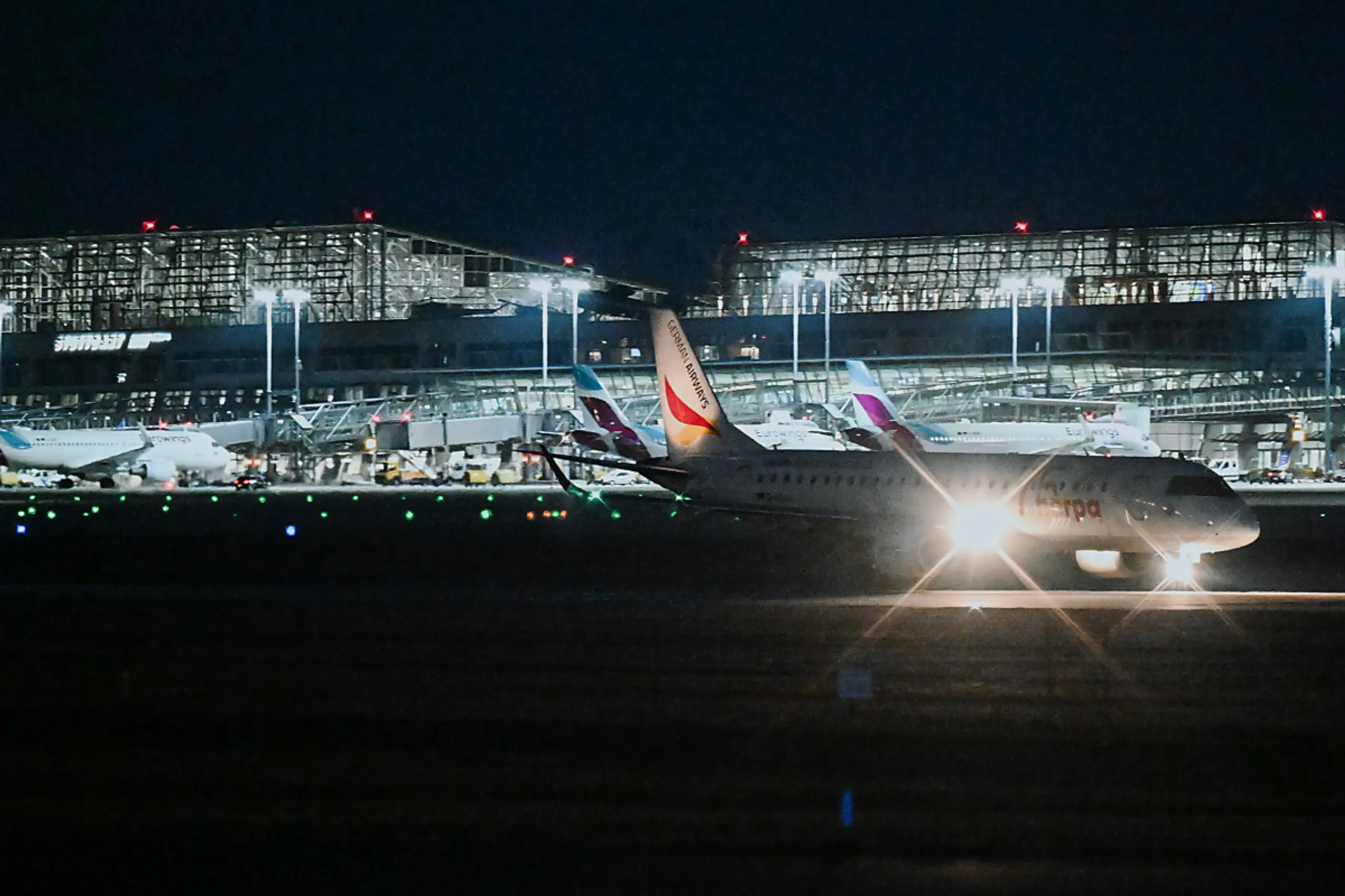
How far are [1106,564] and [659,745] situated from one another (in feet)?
74.4

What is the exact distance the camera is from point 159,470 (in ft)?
319

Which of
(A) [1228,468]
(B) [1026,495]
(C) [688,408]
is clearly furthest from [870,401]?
(B) [1026,495]

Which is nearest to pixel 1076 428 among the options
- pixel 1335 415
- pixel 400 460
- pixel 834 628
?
pixel 1335 415

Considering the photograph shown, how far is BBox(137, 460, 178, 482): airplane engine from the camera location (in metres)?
97.3

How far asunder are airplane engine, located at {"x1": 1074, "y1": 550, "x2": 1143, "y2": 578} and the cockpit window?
186 centimetres

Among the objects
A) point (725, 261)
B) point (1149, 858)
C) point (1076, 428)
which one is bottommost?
point (1149, 858)

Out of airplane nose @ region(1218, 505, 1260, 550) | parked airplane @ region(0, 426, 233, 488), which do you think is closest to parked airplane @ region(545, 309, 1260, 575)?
airplane nose @ region(1218, 505, 1260, 550)

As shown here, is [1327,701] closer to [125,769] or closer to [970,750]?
[970,750]

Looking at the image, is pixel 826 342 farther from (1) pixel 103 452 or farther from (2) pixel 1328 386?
(1) pixel 103 452

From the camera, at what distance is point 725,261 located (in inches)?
7741

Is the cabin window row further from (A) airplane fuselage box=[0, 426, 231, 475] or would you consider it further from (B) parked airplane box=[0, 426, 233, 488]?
(A) airplane fuselage box=[0, 426, 231, 475]

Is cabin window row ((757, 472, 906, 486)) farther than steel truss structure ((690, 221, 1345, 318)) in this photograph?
No

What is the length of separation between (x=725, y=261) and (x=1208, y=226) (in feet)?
187

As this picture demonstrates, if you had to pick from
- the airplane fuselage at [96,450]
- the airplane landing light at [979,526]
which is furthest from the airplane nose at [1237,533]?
the airplane fuselage at [96,450]
